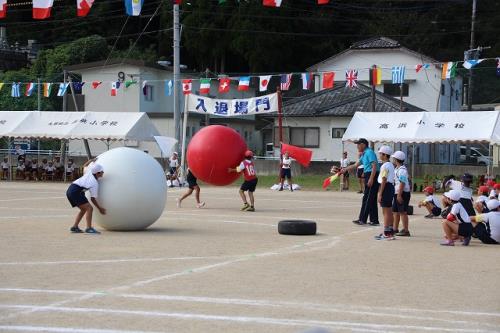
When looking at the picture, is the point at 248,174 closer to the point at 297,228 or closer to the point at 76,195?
the point at 297,228

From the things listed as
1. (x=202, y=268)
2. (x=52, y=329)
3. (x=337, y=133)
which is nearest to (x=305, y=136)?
(x=337, y=133)

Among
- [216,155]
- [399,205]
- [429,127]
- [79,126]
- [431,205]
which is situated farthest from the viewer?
[79,126]

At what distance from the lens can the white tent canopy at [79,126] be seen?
36.4m

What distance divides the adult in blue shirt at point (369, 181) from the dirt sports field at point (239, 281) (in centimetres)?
58

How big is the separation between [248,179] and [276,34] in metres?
41.5

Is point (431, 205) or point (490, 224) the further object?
point (431, 205)

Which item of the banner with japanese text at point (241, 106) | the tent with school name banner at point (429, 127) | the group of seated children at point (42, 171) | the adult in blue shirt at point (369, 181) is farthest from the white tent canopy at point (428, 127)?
the group of seated children at point (42, 171)

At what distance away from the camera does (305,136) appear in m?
50.2

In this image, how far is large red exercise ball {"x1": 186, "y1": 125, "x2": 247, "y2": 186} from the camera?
21672mm

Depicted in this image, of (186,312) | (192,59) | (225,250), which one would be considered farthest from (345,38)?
(186,312)

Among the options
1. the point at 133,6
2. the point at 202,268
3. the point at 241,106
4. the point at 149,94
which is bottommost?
the point at 202,268

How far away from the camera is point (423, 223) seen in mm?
18984

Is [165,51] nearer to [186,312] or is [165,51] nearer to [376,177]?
[376,177]

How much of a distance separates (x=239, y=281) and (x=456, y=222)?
5891mm
